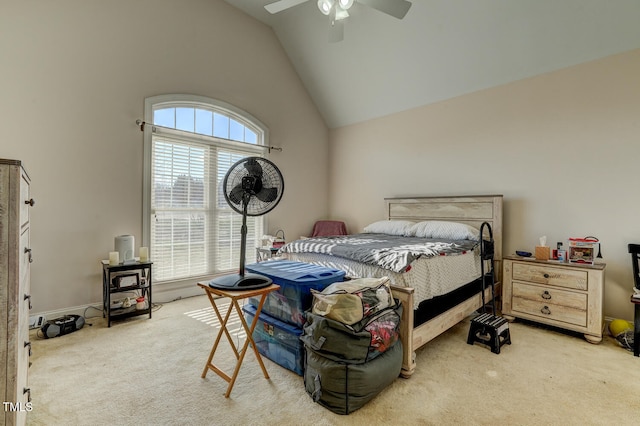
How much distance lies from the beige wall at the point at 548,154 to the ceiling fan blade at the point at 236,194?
9.86ft

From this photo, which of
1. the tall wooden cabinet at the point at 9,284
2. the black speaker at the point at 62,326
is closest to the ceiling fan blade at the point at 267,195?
the tall wooden cabinet at the point at 9,284

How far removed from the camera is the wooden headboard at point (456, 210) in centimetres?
332

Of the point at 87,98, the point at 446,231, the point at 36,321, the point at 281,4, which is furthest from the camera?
the point at 446,231

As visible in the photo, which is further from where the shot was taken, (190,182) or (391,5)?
(190,182)

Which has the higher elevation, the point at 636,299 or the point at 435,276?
the point at 435,276

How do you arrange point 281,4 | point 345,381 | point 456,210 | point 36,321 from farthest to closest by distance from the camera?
point 456,210
point 36,321
point 281,4
point 345,381

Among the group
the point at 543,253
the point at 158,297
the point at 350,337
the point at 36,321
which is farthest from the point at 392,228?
the point at 36,321

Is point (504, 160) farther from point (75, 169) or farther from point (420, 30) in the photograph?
point (75, 169)

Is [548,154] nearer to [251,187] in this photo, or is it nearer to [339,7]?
[339,7]

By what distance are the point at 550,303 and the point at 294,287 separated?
2.42m

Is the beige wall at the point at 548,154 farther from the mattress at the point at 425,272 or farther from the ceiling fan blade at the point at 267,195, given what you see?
the ceiling fan blade at the point at 267,195

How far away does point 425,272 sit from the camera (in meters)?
2.19

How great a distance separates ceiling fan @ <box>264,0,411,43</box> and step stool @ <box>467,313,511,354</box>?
2550mm

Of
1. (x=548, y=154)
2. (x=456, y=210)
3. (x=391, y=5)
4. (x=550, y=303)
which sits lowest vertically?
(x=550, y=303)
